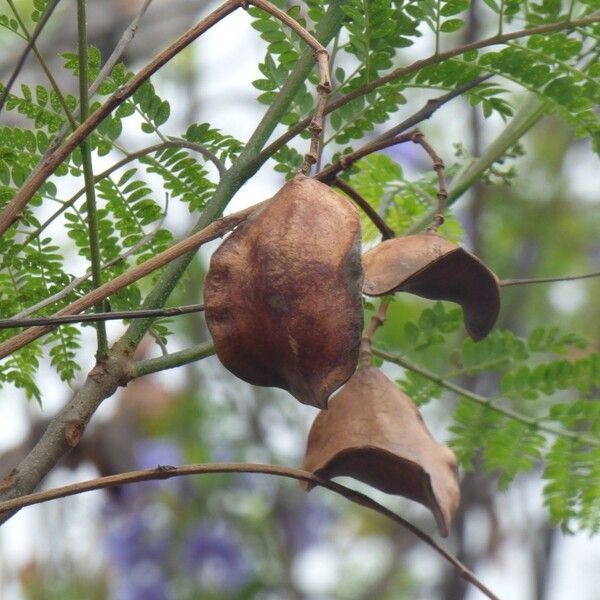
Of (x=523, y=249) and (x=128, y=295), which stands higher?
(x=128, y=295)

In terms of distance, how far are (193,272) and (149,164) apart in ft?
7.32

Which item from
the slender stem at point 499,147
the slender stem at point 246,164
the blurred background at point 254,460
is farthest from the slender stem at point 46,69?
the blurred background at point 254,460

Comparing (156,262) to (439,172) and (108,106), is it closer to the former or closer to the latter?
(108,106)

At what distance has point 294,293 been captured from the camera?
0.67 meters

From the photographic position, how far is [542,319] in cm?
360

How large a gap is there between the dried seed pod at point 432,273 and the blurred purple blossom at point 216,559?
2.42 meters

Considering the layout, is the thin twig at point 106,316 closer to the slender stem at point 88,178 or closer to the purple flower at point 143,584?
the slender stem at point 88,178

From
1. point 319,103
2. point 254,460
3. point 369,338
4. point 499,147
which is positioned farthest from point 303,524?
point 319,103

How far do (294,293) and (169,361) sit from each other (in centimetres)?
18

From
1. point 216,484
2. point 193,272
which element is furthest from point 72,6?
point 216,484

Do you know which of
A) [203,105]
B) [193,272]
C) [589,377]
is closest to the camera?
[589,377]

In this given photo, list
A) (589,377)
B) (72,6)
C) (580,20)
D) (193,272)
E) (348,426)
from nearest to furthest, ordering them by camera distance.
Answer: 1. (348,426)
2. (580,20)
3. (589,377)
4. (193,272)
5. (72,6)

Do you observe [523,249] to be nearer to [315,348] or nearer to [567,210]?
[567,210]

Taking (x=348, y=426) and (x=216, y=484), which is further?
(x=216, y=484)
